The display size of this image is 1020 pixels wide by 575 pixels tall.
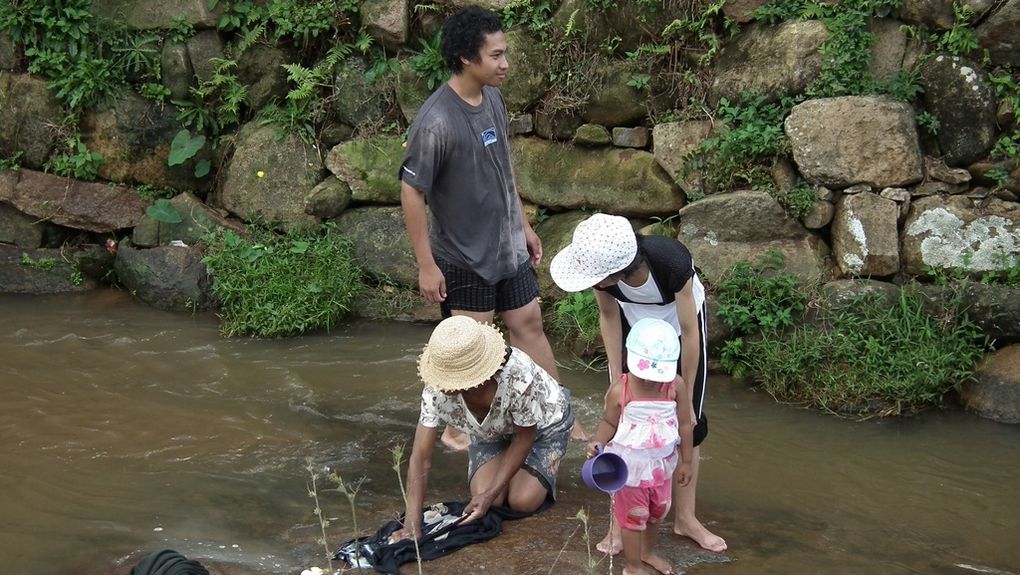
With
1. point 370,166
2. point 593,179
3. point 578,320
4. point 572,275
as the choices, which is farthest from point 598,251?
point 370,166

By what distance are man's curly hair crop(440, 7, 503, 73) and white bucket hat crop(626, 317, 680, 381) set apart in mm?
1681

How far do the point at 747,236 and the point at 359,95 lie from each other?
306 centimetres

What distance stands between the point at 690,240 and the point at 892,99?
144cm

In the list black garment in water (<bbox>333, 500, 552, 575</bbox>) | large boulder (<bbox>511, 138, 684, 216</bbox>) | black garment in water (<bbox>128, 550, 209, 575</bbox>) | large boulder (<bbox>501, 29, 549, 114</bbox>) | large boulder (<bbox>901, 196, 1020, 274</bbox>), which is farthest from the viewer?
large boulder (<bbox>501, 29, 549, 114</bbox>)

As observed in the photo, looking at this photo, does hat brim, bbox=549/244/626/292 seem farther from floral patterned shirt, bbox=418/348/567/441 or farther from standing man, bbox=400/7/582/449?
standing man, bbox=400/7/582/449

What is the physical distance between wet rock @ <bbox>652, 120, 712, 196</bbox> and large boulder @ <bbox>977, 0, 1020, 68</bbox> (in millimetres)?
1661

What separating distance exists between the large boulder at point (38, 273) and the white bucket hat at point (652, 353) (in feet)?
18.1

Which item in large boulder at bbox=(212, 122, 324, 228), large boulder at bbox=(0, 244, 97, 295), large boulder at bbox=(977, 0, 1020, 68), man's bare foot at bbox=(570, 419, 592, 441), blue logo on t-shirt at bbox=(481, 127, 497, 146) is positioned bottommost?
man's bare foot at bbox=(570, 419, 592, 441)

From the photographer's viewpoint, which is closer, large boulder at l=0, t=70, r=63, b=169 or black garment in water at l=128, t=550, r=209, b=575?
black garment in water at l=128, t=550, r=209, b=575

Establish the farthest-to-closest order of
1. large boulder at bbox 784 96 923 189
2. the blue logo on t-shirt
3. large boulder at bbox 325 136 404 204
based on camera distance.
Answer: large boulder at bbox 325 136 404 204 → large boulder at bbox 784 96 923 189 → the blue logo on t-shirt

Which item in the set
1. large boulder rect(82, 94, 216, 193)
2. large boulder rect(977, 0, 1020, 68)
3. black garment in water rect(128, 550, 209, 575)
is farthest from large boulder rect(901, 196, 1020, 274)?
large boulder rect(82, 94, 216, 193)

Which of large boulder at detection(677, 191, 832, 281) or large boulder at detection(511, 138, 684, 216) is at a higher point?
large boulder at detection(511, 138, 684, 216)

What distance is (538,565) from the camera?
3.94m

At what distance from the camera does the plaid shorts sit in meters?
4.89
